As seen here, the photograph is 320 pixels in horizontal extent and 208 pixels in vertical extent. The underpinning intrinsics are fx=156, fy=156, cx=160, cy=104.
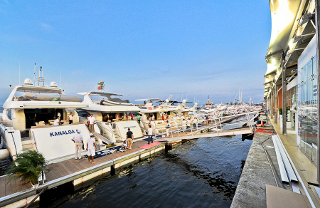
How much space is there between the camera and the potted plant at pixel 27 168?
19.1 ft

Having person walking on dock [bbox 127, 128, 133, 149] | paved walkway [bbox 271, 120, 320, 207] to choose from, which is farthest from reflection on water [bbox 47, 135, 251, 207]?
paved walkway [bbox 271, 120, 320, 207]

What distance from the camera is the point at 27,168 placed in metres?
5.87

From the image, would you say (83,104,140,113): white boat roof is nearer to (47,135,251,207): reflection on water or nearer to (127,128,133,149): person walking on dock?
(127,128,133,149): person walking on dock

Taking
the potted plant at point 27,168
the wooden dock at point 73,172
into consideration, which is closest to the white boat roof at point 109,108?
the wooden dock at point 73,172

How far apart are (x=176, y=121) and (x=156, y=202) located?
15.3 metres

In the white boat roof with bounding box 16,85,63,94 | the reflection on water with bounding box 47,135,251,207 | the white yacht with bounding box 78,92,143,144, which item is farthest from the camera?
the white yacht with bounding box 78,92,143,144

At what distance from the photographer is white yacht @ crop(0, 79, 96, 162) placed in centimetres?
891

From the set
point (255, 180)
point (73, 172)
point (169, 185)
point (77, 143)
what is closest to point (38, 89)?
point (77, 143)

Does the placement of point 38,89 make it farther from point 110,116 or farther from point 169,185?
point 169,185

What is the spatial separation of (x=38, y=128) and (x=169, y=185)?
28.4ft

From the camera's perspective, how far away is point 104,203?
6.69m

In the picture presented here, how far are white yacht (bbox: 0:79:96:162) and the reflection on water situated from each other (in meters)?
3.58

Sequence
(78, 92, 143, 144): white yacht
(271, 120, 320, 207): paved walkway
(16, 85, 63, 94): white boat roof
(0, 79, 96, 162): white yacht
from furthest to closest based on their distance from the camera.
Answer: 1. (78, 92, 143, 144): white yacht
2. (16, 85, 63, 94): white boat roof
3. (0, 79, 96, 162): white yacht
4. (271, 120, 320, 207): paved walkway

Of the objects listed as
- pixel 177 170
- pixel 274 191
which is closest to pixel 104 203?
pixel 177 170
